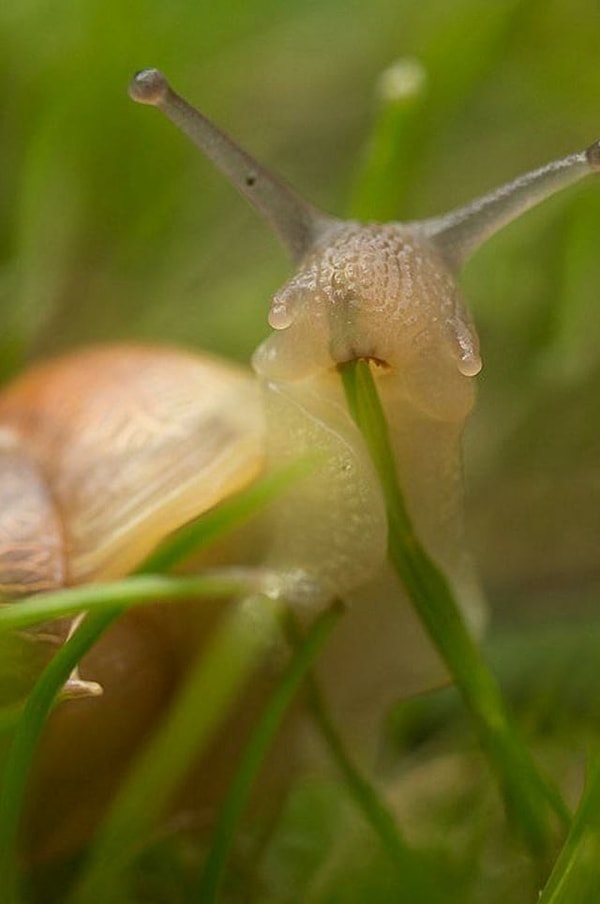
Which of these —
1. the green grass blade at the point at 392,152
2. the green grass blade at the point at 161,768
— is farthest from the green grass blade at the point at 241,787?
the green grass blade at the point at 392,152

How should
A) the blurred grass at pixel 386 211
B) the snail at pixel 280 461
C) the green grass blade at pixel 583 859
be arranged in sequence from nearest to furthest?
1. the green grass blade at pixel 583 859
2. the snail at pixel 280 461
3. the blurred grass at pixel 386 211

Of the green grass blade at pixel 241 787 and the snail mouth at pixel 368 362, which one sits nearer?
the green grass blade at pixel 241 787

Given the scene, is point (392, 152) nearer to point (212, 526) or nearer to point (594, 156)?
point (594, 156)

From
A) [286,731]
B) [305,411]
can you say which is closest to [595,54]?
[305,411]

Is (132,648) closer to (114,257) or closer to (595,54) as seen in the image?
(114,257)

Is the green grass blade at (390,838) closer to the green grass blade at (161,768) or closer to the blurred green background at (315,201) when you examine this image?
the green grass blade at (161,768)

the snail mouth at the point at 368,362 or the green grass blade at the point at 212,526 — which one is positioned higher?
the snail mouth at the point at 368,362

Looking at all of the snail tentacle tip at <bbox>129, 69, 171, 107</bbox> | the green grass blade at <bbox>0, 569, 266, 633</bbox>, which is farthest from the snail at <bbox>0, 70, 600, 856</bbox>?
the green grass blade at <bbox>0, 569, 266, 633</bbox>

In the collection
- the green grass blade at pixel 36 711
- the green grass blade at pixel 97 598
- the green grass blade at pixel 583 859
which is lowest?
the green grass blade at pixel 583 859
